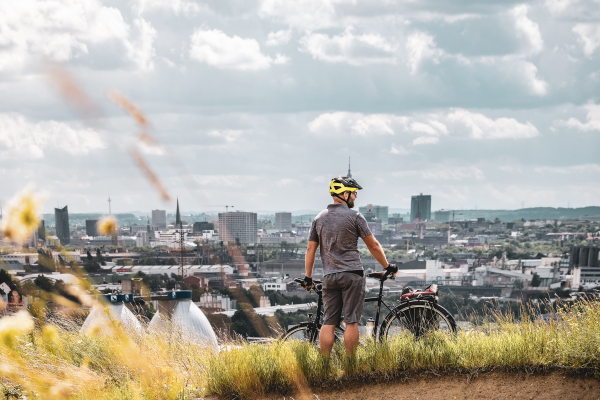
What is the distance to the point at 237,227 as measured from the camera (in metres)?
108

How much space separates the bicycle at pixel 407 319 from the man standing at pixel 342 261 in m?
0.22

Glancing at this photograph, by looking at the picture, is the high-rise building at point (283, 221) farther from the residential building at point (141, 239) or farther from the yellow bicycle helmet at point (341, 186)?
the yellow bicycle helmet at point (341, 186)

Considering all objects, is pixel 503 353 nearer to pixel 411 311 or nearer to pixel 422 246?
pixel 411 311

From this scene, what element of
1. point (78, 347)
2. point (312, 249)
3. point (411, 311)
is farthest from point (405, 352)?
point (78, 347)

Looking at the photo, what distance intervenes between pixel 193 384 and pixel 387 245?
13209 centimetres

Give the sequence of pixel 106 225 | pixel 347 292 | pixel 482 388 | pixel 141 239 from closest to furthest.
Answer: pixel 106 225
pixel 482 388
pixel 347 292
pixel 141 239

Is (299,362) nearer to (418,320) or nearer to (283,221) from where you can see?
(418,320)

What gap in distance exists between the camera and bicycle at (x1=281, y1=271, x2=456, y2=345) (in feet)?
17.5

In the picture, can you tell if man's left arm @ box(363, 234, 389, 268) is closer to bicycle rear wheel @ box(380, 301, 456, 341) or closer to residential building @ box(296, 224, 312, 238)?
bicycle rear wheel @ box(380, 301, 456, 341)

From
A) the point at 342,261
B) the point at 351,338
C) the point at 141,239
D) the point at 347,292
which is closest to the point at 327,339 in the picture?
the point at 351,338

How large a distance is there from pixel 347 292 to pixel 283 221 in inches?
5602

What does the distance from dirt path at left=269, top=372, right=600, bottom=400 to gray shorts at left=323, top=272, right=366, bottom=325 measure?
56cm

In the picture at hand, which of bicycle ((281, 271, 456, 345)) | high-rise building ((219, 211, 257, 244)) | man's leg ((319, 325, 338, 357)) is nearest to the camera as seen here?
man's leg ((319, 325, 338, 357))

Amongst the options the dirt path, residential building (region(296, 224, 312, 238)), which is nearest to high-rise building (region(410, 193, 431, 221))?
residential building (region(296, 224, 312, 238))
